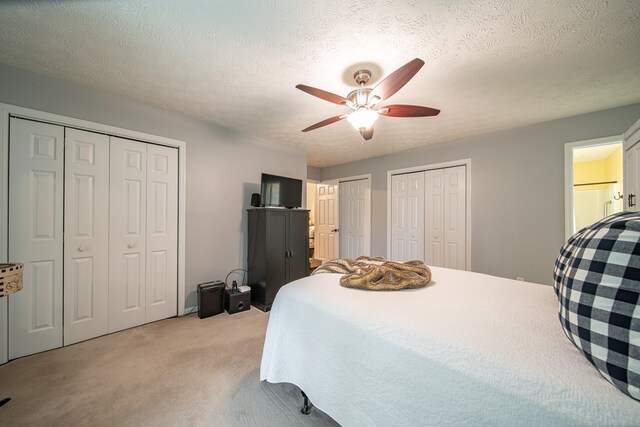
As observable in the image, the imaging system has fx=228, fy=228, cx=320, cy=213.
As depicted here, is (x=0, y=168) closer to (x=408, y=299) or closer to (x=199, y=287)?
(x=199, y=287)

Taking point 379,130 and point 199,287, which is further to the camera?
point 379,130

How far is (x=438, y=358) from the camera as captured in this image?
2.85 ft

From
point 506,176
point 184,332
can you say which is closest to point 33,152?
point 184,332

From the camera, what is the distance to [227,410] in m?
1.42

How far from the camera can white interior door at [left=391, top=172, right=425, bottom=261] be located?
Answer: 13.1ft

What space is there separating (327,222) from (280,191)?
2175 mm

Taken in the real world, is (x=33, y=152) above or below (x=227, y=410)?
above

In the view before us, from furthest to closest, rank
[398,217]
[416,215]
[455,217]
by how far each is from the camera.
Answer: [398,217] → [416,215] → [455,217]

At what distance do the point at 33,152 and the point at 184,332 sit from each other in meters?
2.09

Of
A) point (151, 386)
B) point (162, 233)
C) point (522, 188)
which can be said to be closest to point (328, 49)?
point (162, 233)

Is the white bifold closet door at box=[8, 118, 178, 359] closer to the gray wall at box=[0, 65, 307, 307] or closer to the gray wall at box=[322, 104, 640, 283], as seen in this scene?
the gray wall at box=[0, 65, 307, 307]

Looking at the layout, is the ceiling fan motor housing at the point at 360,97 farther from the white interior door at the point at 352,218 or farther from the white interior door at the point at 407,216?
the white interior door at the point at 352,218

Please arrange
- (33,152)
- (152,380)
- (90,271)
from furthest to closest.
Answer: (90,271), (33,152), (152,380)

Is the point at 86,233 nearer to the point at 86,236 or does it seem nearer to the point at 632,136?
the point at 86,236
